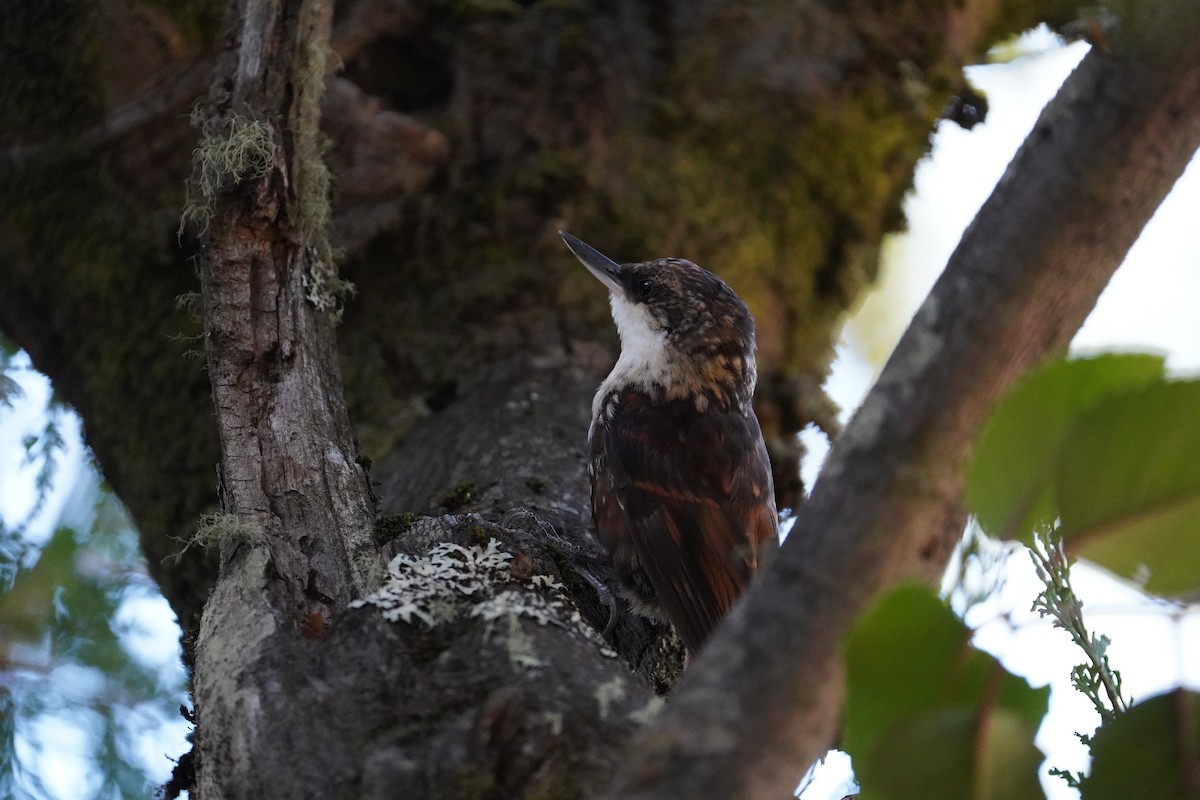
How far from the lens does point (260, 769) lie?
175 centimetres

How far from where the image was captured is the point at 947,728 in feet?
4.21

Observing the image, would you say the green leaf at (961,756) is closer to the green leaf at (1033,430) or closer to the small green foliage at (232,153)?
the green leaf at (1033,430)

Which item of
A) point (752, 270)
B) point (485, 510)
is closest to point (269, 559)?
point (485, 510)

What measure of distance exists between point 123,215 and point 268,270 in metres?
1.43

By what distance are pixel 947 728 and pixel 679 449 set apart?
7.61ft

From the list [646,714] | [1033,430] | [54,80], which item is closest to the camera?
[1033,430]

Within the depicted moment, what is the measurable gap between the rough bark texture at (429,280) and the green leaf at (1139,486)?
78 centimetres

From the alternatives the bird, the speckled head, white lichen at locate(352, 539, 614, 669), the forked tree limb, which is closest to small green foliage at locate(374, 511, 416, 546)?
white lichen at locate(352, 539, 614, 669)

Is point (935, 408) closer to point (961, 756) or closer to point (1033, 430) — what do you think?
point (1033, 430)

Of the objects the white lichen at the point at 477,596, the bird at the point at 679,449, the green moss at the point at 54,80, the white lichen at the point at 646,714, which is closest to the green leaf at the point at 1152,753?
the white lichen at the point at 646,714

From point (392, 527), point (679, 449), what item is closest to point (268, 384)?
point (392, 527)

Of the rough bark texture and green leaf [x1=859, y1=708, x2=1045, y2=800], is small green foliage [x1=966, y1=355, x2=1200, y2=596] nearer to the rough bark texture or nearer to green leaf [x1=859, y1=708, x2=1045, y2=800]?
green leaf [x1=859, y1=708, x2=1045, y2=800]

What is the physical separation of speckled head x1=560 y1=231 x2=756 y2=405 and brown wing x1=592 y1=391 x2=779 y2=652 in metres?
0.11

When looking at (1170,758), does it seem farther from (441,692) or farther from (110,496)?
(110,496)
